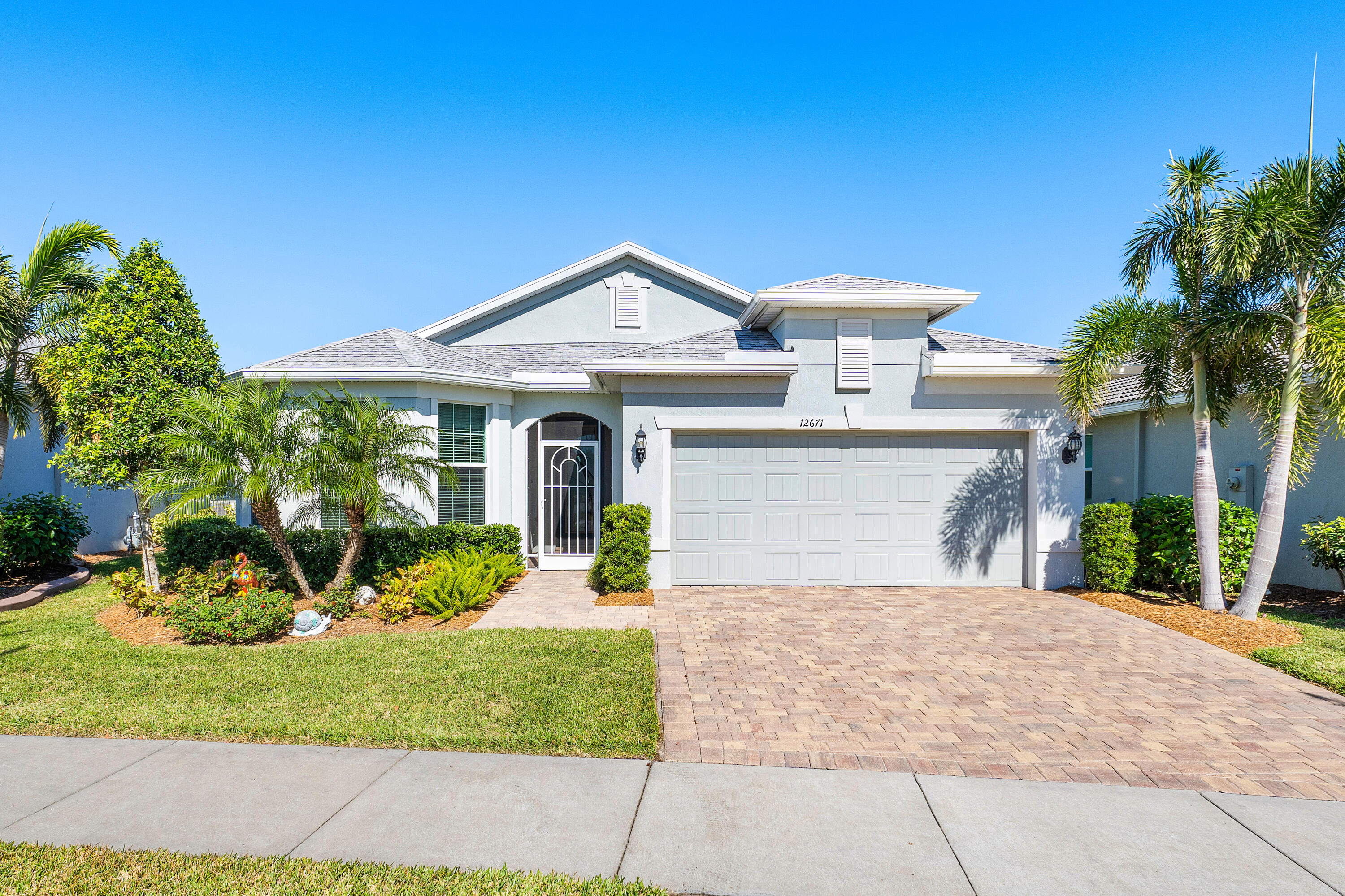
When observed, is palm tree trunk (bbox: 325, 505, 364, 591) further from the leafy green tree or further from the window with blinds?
the leafy green tree

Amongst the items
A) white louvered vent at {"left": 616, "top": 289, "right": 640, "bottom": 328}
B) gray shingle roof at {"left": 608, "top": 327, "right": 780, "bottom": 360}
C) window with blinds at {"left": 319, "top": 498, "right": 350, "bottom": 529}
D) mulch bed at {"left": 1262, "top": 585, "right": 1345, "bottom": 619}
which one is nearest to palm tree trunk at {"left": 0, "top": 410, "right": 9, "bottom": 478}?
window with blinds at {"left": 319, "top": 498, "right": 350, "bottom": 529}

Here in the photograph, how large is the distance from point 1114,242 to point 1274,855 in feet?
27.7

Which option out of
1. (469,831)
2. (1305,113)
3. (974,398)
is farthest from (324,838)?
(1305,113)

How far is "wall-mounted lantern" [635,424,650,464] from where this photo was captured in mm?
10570

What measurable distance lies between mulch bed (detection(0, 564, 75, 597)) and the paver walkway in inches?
302

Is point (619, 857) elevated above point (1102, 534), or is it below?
below

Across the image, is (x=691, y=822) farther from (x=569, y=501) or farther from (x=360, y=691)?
(x=569, y=501)

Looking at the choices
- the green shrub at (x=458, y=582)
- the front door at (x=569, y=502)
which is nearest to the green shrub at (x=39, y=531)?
the green shrub at (x=458, y=582)

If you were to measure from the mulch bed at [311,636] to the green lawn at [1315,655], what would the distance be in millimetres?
9025

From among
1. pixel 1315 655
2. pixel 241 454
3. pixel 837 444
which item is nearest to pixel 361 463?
pixel 241 454

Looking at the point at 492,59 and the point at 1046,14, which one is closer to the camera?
the point at 1046,14

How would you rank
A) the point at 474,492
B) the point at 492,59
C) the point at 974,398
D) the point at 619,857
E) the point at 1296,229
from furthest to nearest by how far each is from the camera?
1. the point at 492,59
2. the point at 474,492
3. the point at 974,398
4. the point at 1296,229
5. the point at 619,857

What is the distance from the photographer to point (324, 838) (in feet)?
11.7

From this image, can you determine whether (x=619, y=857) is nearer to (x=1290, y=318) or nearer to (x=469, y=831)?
(x=469, y=831)
